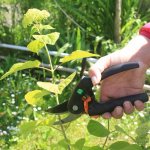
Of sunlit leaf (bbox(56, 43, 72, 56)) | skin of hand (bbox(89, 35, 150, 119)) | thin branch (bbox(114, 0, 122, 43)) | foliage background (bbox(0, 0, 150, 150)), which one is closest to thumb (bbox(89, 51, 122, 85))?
skin of hand (bbox(89, 35, 150, 119))

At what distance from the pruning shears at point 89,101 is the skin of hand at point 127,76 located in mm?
21

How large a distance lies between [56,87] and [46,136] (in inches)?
78.8

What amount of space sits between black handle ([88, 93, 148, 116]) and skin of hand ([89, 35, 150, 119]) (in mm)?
13

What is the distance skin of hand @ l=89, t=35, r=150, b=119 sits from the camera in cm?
140

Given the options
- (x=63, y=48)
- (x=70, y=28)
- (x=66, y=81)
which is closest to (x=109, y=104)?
(x=66, y=81)

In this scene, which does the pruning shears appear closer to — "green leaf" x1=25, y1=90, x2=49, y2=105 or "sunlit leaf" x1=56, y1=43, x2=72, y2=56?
"green leaf" x1=25, y1=90, x2=49, y2=105

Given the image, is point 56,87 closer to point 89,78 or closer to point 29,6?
point 89,78

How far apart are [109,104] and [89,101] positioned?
7 centimetres

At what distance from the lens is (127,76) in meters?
1.55

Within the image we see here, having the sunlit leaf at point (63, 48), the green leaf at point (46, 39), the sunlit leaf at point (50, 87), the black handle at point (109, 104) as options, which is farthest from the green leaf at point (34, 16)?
the sunlit leaf at point (63, 48)

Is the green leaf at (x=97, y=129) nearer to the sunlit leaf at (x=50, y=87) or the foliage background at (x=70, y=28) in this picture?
the sunlit leaf at (x=50, y=87)

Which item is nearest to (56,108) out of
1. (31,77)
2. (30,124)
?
(30,124)

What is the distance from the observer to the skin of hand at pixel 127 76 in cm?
140

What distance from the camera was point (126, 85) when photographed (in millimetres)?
1527
